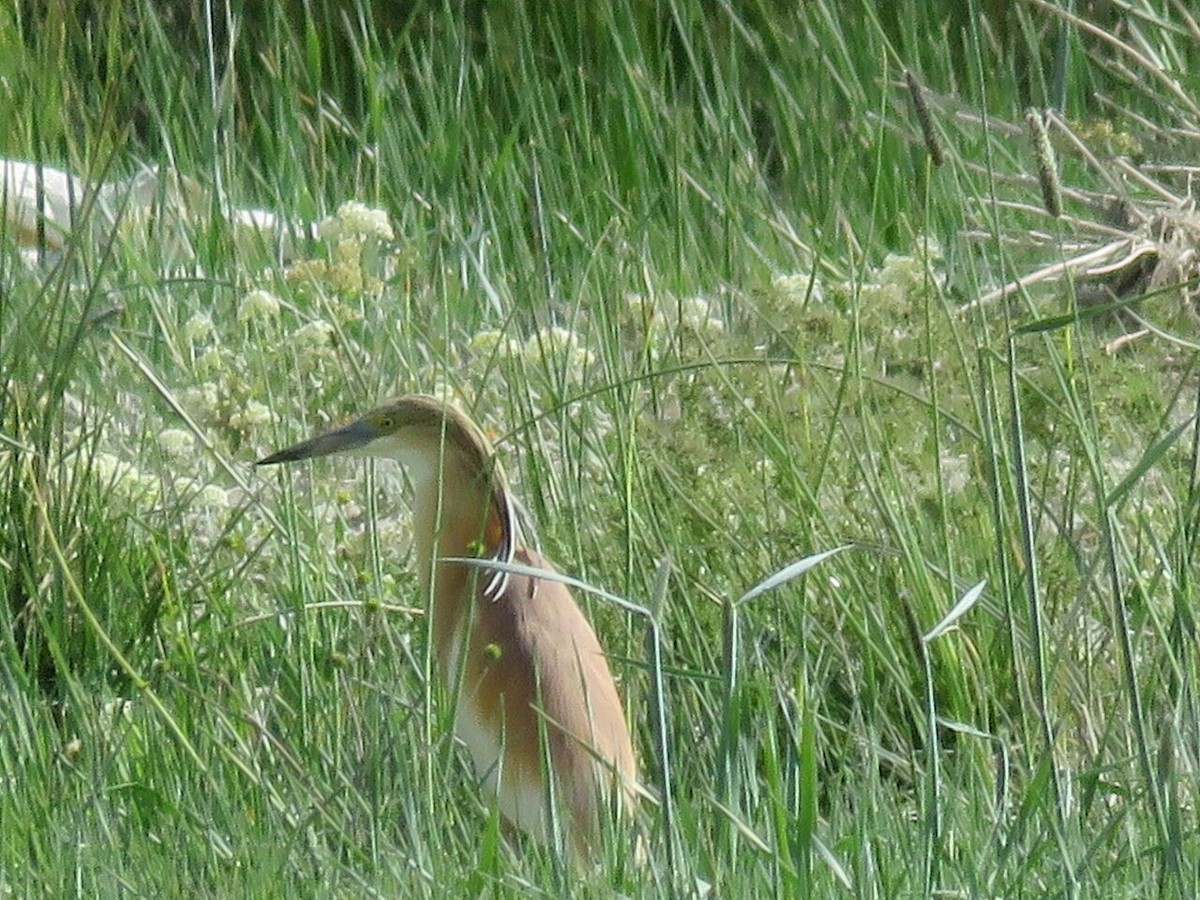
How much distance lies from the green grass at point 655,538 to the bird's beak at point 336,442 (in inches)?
2.5

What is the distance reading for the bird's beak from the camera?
7.55 feet

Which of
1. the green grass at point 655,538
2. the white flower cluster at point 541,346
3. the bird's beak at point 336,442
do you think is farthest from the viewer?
the white flower cluster at point 541,346

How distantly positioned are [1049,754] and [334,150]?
308cm

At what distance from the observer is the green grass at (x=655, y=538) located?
1.77 m

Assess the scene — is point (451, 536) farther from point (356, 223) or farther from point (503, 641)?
point (356, 223)

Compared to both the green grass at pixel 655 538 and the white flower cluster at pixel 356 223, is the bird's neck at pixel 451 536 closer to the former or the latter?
the green grass at pixel 655 538

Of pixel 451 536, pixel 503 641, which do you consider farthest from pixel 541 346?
pixel 503 641

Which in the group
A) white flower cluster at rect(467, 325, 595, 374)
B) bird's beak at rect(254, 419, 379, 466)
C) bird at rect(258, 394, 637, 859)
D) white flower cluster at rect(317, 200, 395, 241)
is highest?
white flower cluster at rect(317, 200, 395, 241)

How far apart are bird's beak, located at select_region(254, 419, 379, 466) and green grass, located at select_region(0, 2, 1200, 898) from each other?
2.5 inches

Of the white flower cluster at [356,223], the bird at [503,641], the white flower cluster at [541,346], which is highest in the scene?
the white flower cluster at [356,223]

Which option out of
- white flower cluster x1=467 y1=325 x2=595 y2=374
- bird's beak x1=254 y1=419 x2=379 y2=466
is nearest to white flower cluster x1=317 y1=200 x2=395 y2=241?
white flower cluster x1=467 y1=325 x2=595 y2=374

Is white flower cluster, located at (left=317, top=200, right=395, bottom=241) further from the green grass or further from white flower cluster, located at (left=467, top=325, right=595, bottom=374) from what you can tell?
white flower cluster, located at (left=467, top=325, right=595, bottom=374)

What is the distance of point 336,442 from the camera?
2.31 meters

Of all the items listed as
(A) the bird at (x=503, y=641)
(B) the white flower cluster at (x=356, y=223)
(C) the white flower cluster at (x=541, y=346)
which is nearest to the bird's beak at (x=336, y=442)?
(A) the bird at (x=503, y=641)
